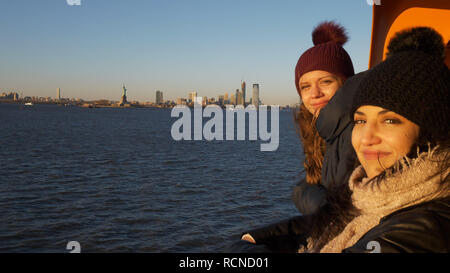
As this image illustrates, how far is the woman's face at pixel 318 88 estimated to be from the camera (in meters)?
3.27

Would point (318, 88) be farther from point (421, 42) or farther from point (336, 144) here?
point (421, 42)

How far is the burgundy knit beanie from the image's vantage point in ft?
11.0

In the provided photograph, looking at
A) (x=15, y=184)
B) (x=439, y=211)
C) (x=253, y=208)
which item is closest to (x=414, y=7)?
(x=439, y=211)

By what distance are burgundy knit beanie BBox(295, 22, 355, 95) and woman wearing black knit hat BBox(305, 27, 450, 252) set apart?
64.3 inches

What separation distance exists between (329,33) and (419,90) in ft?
8.02

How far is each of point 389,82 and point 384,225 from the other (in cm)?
60

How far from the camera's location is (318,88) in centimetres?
335

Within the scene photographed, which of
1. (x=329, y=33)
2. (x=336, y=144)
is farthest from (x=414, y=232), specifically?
(x=329, y=33)

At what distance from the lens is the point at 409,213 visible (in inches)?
56.7

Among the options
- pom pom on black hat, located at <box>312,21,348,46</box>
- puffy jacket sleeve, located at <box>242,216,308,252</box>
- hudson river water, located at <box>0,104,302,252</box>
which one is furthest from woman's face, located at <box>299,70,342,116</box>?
hudson river water, located at <box>0,104,302,252</box>

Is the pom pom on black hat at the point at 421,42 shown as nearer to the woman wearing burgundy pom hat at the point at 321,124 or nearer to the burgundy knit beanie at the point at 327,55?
the woman wearing burgundy pom hat at the point at 321,124

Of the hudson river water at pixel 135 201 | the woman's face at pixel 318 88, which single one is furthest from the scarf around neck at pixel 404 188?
the hudson river water at pixel 135 201

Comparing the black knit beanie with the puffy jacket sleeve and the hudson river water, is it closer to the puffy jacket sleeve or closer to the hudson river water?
the puffy jacket sleeve

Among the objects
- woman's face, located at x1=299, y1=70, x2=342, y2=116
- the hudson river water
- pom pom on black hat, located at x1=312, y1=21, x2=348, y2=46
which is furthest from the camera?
the hudson river water
